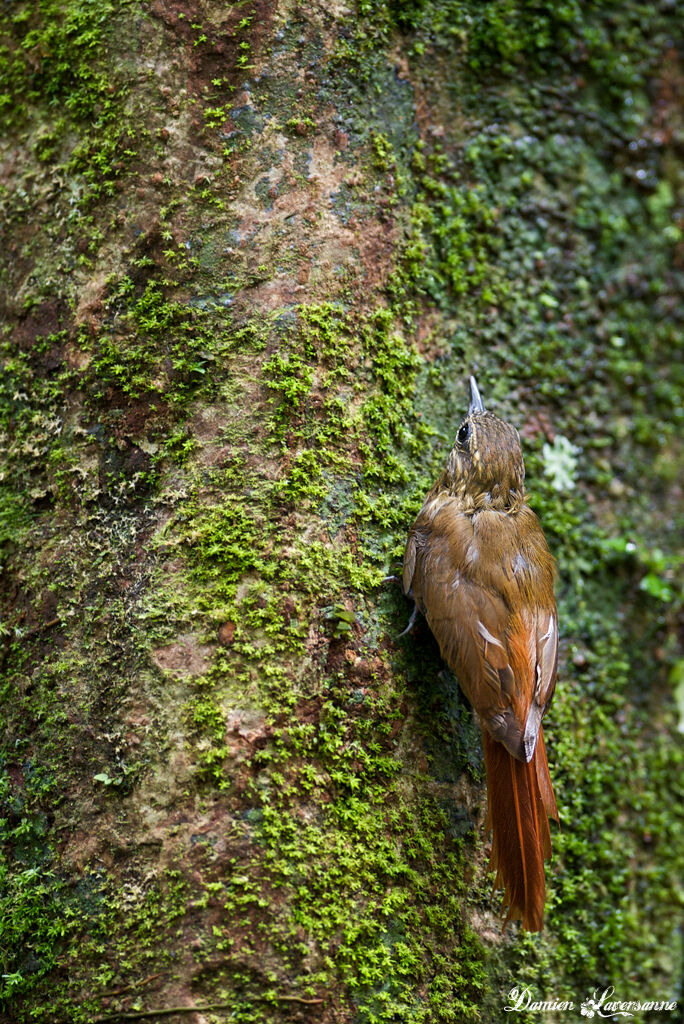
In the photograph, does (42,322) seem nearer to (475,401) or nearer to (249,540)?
(249,540)

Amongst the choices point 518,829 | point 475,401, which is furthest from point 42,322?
point 518,829

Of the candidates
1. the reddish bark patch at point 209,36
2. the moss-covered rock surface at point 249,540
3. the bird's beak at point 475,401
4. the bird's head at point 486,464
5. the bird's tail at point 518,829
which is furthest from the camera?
the bird's beak at point 475,401

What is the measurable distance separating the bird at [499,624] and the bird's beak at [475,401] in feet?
0.37

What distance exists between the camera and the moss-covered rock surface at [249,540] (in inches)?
90.4

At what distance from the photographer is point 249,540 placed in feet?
8.14

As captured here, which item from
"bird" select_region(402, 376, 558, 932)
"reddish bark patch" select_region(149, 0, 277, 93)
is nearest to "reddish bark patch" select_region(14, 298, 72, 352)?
"reddish bark patch" select_region(149, 0, 277, 93)

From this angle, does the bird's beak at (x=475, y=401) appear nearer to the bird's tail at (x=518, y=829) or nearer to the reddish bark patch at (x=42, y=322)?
the bird's tail at (x=518, y=829)

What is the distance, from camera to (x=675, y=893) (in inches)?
138

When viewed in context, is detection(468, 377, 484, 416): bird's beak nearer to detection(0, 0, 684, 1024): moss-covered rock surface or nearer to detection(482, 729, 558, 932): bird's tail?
detection(0, 0, 684, 1024): moss-covered rock surface

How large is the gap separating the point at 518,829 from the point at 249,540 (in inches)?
→ 47.3

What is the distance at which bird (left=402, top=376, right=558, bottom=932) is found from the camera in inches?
98.8

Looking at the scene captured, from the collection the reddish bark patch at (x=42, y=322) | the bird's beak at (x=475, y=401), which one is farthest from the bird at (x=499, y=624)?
the reddish bark patch at (x=42, y=322)

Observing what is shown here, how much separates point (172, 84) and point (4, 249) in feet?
2.60

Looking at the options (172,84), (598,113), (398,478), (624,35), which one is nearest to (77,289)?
(172,84)
